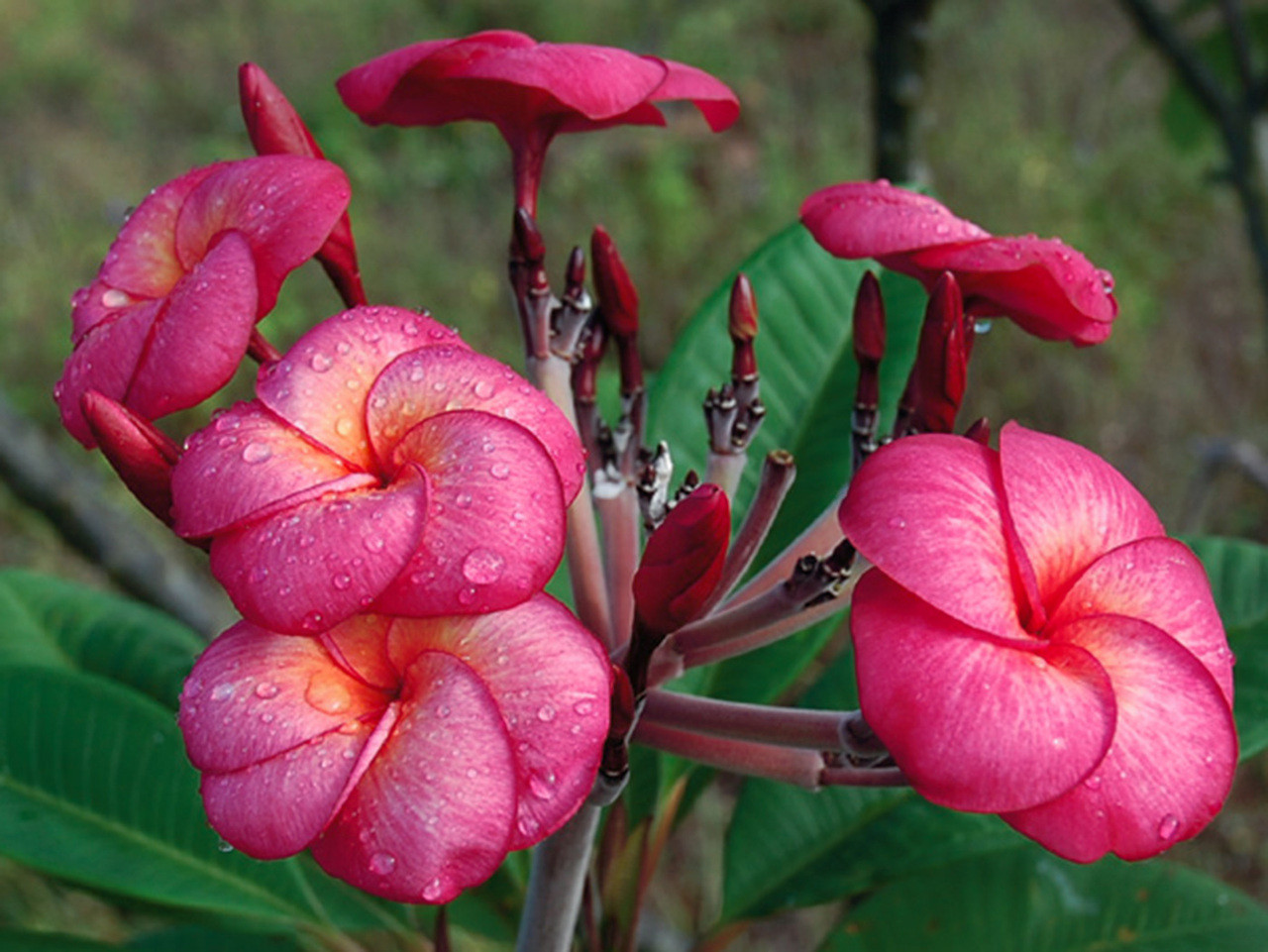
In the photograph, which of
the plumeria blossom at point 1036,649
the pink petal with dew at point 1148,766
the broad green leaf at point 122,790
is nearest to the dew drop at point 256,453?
the plumeria blossom at point 1036,649

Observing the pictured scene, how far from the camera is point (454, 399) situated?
0.62 m

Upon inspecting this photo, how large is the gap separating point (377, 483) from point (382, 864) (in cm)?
19

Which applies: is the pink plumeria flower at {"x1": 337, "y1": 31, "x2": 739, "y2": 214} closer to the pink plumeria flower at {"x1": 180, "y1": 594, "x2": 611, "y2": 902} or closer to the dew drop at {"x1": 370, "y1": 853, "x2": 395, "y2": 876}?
the pink plumeria flower at {"x1": 180, "y1": 594, "x2": 611, "y2": 902}

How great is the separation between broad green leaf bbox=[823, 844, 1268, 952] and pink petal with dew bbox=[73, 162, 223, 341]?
97 cm

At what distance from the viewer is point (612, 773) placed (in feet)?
2.16

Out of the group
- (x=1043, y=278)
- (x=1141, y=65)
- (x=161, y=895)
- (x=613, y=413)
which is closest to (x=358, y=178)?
(x=1141, y=65)

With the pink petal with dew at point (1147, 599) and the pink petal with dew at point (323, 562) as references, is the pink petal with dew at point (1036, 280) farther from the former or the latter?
the pink petal with dew at point (323, 562)

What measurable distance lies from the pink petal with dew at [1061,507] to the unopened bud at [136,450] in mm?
468

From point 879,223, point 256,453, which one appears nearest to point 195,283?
point 256,453

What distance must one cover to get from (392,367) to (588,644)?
19 centimetres

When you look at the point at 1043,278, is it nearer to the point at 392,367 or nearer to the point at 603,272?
the point at 603,272

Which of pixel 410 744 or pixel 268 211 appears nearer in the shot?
pixel 410 744

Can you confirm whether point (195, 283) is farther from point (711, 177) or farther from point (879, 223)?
point (711, 177)

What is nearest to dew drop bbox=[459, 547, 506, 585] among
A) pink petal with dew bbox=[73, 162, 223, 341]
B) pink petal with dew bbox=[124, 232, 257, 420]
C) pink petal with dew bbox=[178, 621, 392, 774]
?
pink petal with dew bbox=[178, 621, 392, 774]
